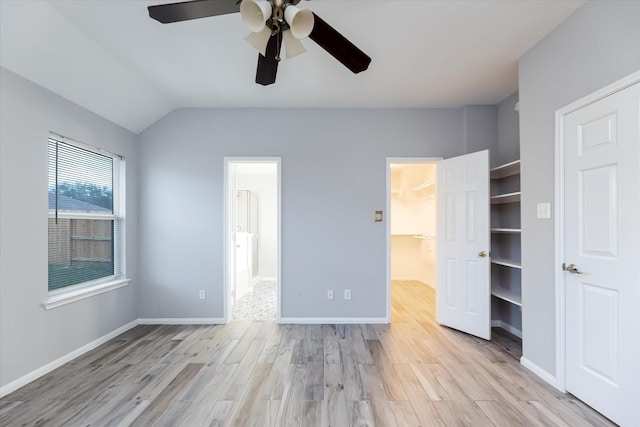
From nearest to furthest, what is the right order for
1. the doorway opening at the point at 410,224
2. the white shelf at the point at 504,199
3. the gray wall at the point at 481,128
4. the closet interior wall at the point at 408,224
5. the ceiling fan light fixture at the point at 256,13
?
the ceiling fan light fixture at the point at 256,13
the white shelf at the point at 504,199
the gray wall at the point at 481,128
the doorway opening at the point at 410,224
the closet interior wall at the point at 408,224

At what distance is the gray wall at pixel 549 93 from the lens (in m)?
1.83

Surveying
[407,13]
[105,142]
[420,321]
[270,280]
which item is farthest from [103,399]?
[270,280]

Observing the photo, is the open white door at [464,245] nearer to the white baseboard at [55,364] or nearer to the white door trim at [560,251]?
the white door trim at [560,251]

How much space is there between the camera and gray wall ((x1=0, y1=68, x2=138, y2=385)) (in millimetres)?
2193

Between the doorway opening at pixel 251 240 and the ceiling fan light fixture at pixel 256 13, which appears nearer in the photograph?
the ceiling fan light fixture at pixel 256 13

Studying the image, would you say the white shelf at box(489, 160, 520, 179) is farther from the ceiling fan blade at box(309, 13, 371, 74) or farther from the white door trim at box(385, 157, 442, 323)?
the ceiling fan blade at box(309, 13, 371, 74)

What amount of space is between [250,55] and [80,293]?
277cm

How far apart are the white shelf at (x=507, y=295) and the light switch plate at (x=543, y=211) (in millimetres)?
991

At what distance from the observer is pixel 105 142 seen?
323cm

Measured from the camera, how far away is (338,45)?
5.38 feet

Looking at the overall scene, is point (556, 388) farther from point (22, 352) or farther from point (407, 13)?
point (22, 352)

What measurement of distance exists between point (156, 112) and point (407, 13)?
303cm

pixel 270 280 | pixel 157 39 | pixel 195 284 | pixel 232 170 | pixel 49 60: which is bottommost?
pixel 270 280

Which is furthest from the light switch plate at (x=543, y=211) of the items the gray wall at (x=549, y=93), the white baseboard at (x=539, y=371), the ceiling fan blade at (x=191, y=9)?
the ceiling fan blade at (x=191, y=9)
